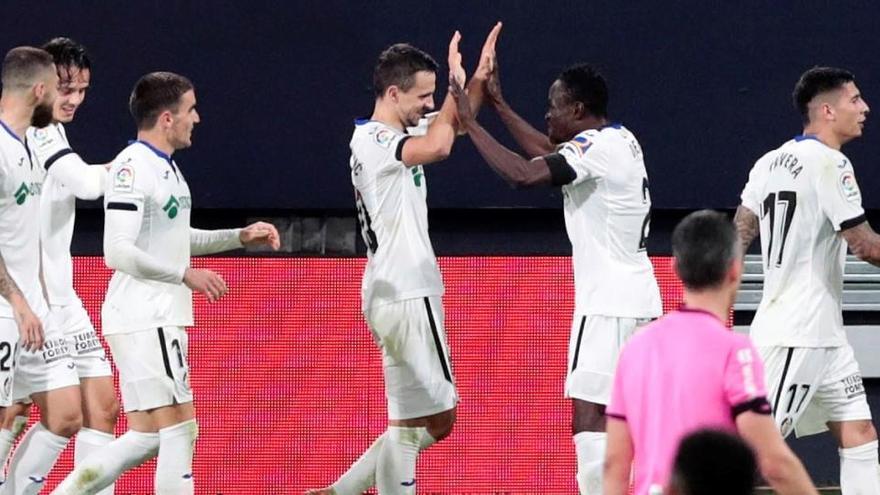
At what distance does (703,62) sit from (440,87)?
5.04 feet

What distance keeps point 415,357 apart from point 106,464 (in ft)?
4.63

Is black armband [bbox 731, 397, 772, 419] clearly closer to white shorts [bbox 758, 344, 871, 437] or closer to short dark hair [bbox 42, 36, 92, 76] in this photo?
white shorts [bbox 758, 344, 871, 437]

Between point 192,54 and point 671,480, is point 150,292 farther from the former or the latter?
point 671,480

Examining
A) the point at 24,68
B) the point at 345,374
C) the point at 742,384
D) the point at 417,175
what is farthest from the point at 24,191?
the point at 742,384

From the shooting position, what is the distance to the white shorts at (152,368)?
23.7 ft

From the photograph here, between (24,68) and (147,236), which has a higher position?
(24,68)

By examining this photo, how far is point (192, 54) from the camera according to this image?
31.9 feet

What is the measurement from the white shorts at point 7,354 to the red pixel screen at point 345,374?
2768mm

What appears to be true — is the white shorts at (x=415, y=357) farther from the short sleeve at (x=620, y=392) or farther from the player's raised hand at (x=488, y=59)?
the short sleeve at (x=620, y=392)

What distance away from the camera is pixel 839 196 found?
23.2 feet

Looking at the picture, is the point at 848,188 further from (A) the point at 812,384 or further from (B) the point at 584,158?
(B) the point at 584,158

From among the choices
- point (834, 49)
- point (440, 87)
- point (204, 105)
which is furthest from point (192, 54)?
point (834, 49)

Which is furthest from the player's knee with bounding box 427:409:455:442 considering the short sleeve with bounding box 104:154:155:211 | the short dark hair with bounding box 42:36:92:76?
the short dark hair with bounding box 42:36:92:76

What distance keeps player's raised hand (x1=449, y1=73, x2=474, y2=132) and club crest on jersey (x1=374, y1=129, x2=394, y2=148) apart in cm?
35
